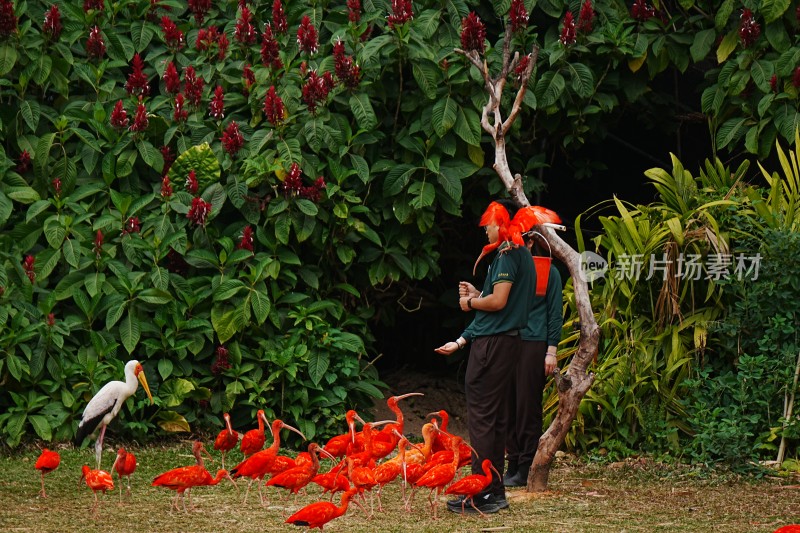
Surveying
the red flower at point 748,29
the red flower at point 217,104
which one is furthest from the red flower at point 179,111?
the red flower at point 748,29

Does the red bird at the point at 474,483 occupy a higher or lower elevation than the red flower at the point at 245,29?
lower

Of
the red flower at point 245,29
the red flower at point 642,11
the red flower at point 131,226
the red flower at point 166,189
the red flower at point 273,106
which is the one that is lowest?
the red flower at point 131,226

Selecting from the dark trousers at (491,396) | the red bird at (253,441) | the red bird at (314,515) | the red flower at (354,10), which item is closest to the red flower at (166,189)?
the red flower at (354,10)

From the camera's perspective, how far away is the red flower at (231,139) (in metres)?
9.38

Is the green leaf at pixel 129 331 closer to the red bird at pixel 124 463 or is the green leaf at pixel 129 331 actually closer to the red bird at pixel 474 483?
the red bird at pixel 124 463

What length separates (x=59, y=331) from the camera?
8.73 meters

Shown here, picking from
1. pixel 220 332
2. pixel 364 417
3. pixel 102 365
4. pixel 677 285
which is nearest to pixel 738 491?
pixel 677 285

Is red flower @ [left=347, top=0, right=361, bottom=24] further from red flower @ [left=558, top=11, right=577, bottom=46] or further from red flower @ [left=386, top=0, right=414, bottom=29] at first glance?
red flower @ [left=558, top=11, right=577, bottom=46]

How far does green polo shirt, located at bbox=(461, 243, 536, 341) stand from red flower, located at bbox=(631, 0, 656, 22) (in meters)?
4.29

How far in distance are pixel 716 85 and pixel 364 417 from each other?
14.5 feet

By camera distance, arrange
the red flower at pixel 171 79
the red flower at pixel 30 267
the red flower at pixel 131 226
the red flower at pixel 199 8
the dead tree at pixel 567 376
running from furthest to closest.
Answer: the red flower at pixel 199 8
the red flower at pixel 171 79
the red flower at pixel 131 226
the red flower at pixel 30 267
the dead tree at pixel 567 376

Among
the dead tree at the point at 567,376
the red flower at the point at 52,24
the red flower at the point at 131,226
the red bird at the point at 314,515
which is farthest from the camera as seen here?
the red flower at the point at 52,24

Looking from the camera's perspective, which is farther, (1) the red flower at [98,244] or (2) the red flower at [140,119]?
(2) the red flower at [140,119]

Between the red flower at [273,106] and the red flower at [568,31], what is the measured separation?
2.61m
